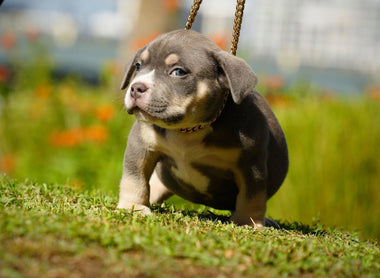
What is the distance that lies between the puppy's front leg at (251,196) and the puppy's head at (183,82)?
0.53 metres

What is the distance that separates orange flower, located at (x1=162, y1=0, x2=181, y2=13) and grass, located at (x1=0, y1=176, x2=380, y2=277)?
8513 millimetres

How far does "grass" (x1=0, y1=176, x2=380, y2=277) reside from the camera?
2391 mm

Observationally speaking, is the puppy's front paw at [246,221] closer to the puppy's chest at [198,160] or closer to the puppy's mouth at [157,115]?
the puppy's chest at [198,160]

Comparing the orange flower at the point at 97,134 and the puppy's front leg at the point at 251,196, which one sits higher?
the puppy's front leg at the point at 251,196

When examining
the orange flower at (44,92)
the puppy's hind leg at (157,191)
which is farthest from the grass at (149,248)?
the orange flower at (44,92)

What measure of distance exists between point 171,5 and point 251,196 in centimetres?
844

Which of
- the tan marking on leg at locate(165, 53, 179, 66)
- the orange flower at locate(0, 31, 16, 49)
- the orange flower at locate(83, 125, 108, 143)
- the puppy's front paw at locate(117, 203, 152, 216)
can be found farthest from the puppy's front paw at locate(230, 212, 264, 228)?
the orange flower at locate(0, 31, 16, 49)

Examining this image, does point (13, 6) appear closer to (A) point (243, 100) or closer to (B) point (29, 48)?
(B) point (29, 48)

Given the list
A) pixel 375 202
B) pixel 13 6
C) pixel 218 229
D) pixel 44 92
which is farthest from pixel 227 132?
pixel 13 6

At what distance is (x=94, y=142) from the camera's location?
8.34m

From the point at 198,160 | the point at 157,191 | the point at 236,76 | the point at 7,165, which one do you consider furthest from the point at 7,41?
the point at 236,76

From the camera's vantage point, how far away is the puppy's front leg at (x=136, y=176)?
3930 mm

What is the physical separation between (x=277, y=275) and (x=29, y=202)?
1.94 metres

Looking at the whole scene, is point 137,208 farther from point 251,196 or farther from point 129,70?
point 129,70
